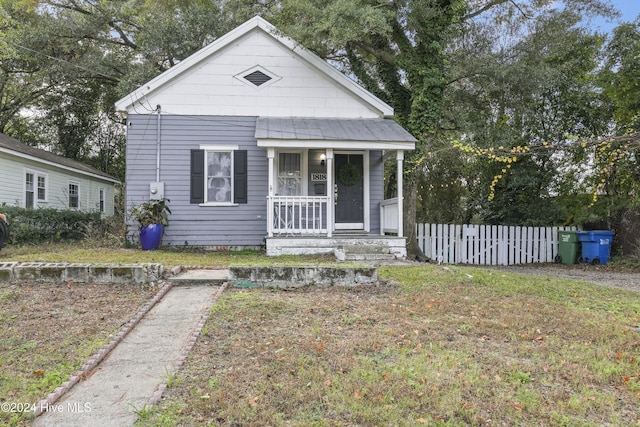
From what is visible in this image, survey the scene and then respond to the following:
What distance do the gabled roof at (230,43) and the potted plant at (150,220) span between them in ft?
9.19

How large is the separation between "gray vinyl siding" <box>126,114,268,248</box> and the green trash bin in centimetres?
892

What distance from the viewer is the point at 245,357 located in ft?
12.1

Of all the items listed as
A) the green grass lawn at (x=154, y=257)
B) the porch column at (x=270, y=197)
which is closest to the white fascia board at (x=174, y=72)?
the porch column at (x=270, y=197)

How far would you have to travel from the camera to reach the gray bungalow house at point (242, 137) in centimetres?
1114

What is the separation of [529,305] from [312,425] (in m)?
4.24

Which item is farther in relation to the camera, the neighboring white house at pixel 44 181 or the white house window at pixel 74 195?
the white house window at pixel 74 195

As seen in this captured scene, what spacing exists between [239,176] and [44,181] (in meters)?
9.28

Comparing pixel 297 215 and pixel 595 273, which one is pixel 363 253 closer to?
pixel 297 215

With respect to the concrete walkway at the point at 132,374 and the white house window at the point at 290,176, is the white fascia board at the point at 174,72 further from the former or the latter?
the concrete walkway at the point at 132,374

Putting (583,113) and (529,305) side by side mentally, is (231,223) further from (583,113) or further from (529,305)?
(583,113)

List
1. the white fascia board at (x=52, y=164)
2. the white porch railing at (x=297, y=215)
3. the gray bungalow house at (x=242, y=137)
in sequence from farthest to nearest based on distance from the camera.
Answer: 1. the white fascia board at (x=52, y=164)
2. the gray bungalow house at (x=242, y=137)
3. the white porch railing at (x=297, y=215)

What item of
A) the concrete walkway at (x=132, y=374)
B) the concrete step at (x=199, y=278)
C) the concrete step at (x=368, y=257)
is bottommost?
the concrete walkway at (x=132, y=374)

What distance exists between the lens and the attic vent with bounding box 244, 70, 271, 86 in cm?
1147

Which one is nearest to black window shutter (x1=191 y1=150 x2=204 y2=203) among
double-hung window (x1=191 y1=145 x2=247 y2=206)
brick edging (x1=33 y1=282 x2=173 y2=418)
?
double-hung window (x1=191 y1=145 x2=247 y2=206)
